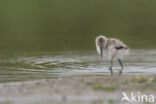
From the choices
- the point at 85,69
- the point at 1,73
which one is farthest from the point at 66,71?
the point at 1,73

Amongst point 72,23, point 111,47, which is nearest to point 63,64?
point 111,47

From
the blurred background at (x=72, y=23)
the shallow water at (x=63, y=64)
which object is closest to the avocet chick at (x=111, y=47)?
the shallow water at (x=63, y=64)

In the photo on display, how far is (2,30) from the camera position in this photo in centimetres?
2431

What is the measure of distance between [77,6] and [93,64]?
628 inches

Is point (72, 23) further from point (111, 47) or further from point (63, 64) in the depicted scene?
point (111, 47)

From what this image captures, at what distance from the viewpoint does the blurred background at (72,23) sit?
2023cm

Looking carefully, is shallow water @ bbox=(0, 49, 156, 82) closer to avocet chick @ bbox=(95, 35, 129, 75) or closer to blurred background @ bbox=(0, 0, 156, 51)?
avocet chick @ bbox=(95, 35, 129, 75)

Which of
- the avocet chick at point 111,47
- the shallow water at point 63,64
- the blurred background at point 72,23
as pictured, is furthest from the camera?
the blurred background at point 72,23

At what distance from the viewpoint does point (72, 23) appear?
2591 centimetres

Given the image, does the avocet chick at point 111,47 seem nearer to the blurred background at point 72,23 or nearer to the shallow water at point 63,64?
the shallow water at point 63,64

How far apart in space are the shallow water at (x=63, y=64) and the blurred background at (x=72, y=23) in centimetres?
164

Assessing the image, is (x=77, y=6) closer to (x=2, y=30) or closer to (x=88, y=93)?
(x=2, y=30)

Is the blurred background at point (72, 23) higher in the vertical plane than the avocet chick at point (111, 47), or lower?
higher

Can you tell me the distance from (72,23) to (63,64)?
11042 mm
